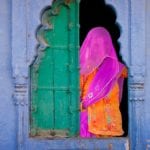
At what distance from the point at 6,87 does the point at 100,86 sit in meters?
1.04

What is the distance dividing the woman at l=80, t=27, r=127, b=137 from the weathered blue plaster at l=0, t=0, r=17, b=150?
30.9 inches

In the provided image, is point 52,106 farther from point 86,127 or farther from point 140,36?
point 140,36

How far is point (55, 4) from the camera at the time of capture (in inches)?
233

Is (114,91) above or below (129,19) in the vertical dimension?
below

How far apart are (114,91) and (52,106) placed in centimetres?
72

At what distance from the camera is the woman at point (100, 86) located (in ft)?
19.5

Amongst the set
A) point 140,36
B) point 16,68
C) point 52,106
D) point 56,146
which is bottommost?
point 56,146

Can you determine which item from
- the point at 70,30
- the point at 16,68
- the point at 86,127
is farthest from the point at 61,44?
the point at 86,127

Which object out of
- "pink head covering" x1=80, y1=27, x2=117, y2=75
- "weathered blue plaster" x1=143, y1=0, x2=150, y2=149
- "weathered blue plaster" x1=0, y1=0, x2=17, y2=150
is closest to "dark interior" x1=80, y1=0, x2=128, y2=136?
"pink head covering" x1=80, y1=27, x2=117, y2=75

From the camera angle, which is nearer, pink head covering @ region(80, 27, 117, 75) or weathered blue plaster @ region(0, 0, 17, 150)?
weathered blue plaster @ region(0, 0, 17, 150)

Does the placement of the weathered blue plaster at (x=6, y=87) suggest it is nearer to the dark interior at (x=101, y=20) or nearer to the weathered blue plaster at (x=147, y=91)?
the dark interior at (x=101, y=20)

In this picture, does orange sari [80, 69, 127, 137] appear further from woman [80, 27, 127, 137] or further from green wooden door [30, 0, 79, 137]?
green wooden door [30, 0, 79, 137]

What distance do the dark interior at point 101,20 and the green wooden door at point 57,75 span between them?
0.11m

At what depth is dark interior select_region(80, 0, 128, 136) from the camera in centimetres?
598
